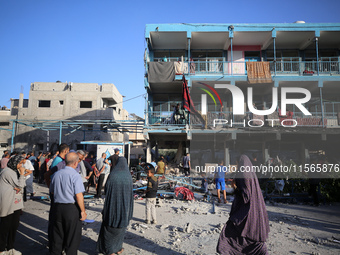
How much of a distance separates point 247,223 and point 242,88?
15.4 m

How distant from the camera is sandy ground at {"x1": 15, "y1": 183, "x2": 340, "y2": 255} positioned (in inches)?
175

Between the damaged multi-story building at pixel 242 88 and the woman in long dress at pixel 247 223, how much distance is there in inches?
447

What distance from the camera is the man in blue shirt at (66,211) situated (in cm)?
336

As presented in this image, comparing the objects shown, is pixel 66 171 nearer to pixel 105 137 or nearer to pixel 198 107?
pixel 198 107

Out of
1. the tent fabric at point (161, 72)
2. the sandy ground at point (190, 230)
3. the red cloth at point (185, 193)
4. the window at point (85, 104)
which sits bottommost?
the sandy ground at point (190, 230)

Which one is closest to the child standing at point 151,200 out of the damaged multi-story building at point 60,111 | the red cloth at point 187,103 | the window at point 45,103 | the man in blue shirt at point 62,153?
the man in blue shirt at point 62,153

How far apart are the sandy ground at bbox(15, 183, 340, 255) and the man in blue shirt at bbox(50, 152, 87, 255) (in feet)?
3.15

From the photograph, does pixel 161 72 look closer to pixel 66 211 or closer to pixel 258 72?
pixel 258 72

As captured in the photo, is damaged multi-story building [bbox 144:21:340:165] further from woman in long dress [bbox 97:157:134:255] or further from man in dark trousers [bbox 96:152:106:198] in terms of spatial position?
woman in long dress [bbox 97:157:134:255]

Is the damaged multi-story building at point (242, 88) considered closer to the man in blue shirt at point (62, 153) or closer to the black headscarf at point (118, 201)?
the man in blue shirt at point (62, 153)

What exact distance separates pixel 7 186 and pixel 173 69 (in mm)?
13426

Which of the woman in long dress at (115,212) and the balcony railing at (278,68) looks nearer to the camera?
the woman in long dress at (115,212)

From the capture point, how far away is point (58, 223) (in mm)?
3369

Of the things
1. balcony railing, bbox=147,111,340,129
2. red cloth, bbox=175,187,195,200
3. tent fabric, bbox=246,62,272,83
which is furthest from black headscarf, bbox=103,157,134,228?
tent fabric, bbox=246,62,272,83
